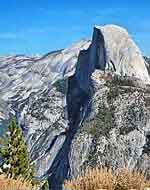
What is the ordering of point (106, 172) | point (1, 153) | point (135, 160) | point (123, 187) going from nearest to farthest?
1. point (123, 187)
2. point (106, 172)
3. point (1, 153)
4. point (135, 160)

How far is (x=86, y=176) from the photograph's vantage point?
46.2ft

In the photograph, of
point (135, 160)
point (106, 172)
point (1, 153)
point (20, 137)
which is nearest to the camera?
point (106, 172)

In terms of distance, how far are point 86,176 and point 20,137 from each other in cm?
3258

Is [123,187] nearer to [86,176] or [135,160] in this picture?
[86,176]

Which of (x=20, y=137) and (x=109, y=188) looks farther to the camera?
(x=20, y=137)

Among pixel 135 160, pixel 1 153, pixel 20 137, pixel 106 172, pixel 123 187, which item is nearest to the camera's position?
pixel 123 187

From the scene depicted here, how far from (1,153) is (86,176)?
2990 cm

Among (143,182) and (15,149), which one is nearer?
(143,182)

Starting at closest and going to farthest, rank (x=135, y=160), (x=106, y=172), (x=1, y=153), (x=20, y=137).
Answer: (x=106, y=172) → (x=1, y=153) → (x=20, y=137) → (x=135, y=160)

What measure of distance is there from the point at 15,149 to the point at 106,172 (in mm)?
31809

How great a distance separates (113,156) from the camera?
199 metres

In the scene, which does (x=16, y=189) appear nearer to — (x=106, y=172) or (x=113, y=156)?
(x=106, y=172)

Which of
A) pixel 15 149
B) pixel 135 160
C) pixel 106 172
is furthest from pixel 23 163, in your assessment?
pixel 135 160

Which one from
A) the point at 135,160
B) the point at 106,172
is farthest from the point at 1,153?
the point at 135,160
